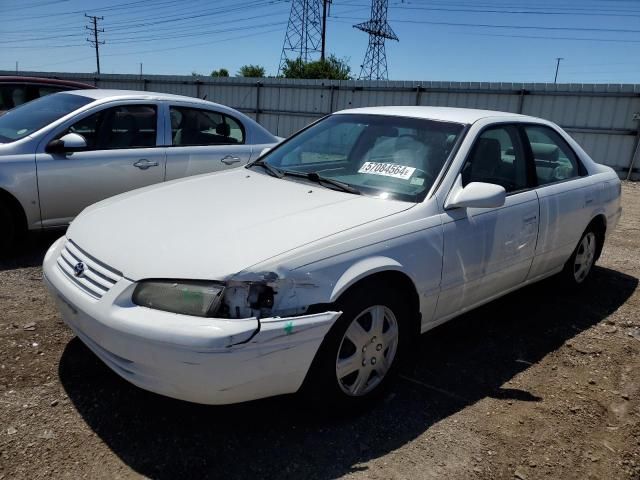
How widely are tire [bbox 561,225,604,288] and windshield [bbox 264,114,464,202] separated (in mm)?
1894

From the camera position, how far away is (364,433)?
104 inches

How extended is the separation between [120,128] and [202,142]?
0.85 meters

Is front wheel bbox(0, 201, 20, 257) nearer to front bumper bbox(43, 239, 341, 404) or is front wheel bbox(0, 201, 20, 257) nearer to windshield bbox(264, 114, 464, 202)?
windshield bbox(264, 114, 464, 202)

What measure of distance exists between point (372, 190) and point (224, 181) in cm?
101

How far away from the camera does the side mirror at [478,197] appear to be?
9.75 ft

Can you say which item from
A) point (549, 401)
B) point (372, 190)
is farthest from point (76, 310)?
point (549, 401)

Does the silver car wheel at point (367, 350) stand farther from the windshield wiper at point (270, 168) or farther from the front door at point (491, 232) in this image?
the windshield wiper at point (270, 168)

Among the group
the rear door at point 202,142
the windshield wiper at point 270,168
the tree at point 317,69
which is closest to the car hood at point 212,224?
the windshield wiper at point 270,168

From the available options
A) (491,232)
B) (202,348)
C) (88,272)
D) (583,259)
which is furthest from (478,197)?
(583,259)

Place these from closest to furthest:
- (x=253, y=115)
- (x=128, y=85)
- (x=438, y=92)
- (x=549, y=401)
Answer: (x=549, y=401) → (x=438, y=92) → (x=253, y=115) → (x=128, y=85)

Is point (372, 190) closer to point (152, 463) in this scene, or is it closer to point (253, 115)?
point (152, 463)

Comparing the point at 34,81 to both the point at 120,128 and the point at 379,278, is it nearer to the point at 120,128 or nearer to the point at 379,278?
the point at 120,128

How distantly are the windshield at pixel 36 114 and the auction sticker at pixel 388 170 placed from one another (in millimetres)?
3167

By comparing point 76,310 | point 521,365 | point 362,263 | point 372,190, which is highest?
point 372,190
